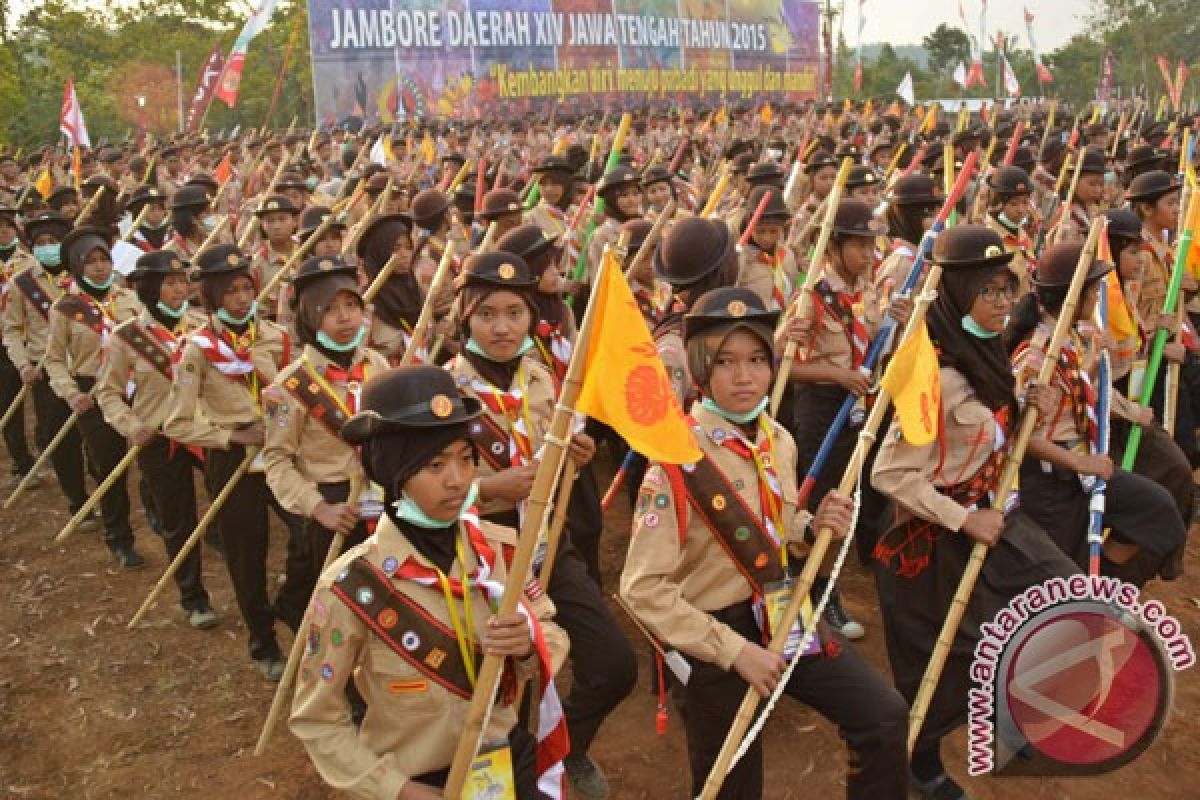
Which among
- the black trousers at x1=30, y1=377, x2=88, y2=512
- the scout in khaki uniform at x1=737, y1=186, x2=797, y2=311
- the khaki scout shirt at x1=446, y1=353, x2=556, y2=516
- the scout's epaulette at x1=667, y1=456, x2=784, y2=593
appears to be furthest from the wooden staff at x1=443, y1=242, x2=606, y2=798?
the black trousers at x1=30, y1=377, x2=88, y2=512

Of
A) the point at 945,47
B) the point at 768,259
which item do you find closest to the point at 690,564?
the point at 768,259

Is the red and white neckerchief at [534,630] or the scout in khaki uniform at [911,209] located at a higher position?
the scout in khaki uniform at [911,209]

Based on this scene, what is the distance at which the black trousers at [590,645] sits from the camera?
469 centimetres

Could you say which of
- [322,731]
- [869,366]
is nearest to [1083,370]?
[869,366]

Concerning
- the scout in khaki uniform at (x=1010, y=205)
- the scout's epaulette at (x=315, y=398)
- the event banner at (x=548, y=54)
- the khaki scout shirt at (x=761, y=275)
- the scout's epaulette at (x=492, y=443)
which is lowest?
the scout's epaulette at (x=492, y=443)

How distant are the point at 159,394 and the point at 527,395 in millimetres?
3044

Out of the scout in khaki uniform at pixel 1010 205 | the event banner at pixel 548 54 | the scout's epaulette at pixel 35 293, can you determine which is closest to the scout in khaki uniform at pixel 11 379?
the scout's epaulette at pixel 35 293

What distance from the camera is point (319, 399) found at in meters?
5.23

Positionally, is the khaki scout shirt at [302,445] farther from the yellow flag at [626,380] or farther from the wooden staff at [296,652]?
the yellow flag at [626,380]

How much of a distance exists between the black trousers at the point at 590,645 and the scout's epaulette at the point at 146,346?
3.46 meters

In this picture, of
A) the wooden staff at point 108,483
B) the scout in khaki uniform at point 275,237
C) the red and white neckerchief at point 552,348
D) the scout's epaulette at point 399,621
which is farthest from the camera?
the scout in khaki uniform at point 275,237

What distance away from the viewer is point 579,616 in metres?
4.71

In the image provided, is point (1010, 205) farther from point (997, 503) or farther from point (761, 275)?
point (997, 503)

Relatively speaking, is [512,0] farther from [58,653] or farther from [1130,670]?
[1130,670]
